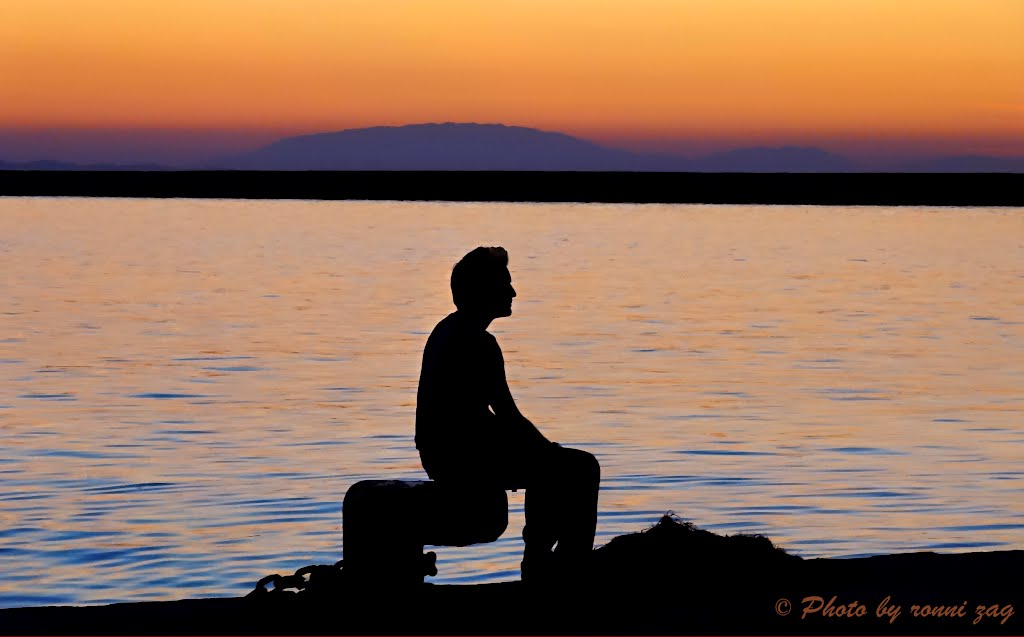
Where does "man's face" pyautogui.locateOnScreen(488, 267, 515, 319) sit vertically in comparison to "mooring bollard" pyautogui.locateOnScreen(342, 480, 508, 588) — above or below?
above

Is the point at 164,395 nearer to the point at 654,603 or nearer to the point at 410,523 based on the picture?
the point at 410,523

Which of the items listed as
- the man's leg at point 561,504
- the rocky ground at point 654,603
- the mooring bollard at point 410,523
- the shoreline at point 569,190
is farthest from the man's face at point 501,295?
the shoreline at point 569,190

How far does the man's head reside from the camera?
683cm

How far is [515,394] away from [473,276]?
12.6 metres

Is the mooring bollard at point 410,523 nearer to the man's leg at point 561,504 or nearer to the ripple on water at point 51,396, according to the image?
the man's leg at point 561,504

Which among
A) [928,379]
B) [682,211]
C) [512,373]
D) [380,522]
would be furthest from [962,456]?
[682,211]

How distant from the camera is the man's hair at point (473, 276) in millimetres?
6824

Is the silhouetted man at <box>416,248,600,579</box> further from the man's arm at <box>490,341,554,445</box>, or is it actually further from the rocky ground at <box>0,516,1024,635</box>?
the rocky ground at <box>0,516,1024,635</box>

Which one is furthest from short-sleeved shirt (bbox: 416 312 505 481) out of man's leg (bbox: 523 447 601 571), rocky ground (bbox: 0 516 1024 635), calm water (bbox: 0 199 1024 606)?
calm water (bbox: 0 199 1024 606)

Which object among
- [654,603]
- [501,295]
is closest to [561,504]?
[654,603]

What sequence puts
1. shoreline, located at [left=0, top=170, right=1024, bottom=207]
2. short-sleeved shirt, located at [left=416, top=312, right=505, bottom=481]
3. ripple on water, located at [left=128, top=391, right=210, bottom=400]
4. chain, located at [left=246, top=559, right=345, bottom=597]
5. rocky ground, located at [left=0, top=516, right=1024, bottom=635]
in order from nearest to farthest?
rocky ground, located at [left=0, top=516, right=1024, bottom=635]
chain, located at [left=246, top=559, right=345, bottom=597]
short-sleeved shirt, located at [left=416, top=312, right=505, bottom=481]
ripple on water, located at [left=128, top=391, right=210, bottom=400]
shoreline, located at [left=0, top=170, right=1024, bottom=207]

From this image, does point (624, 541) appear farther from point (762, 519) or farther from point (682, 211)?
→ point (682, 211)

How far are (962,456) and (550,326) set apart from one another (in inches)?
570

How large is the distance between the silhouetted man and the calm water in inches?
120
